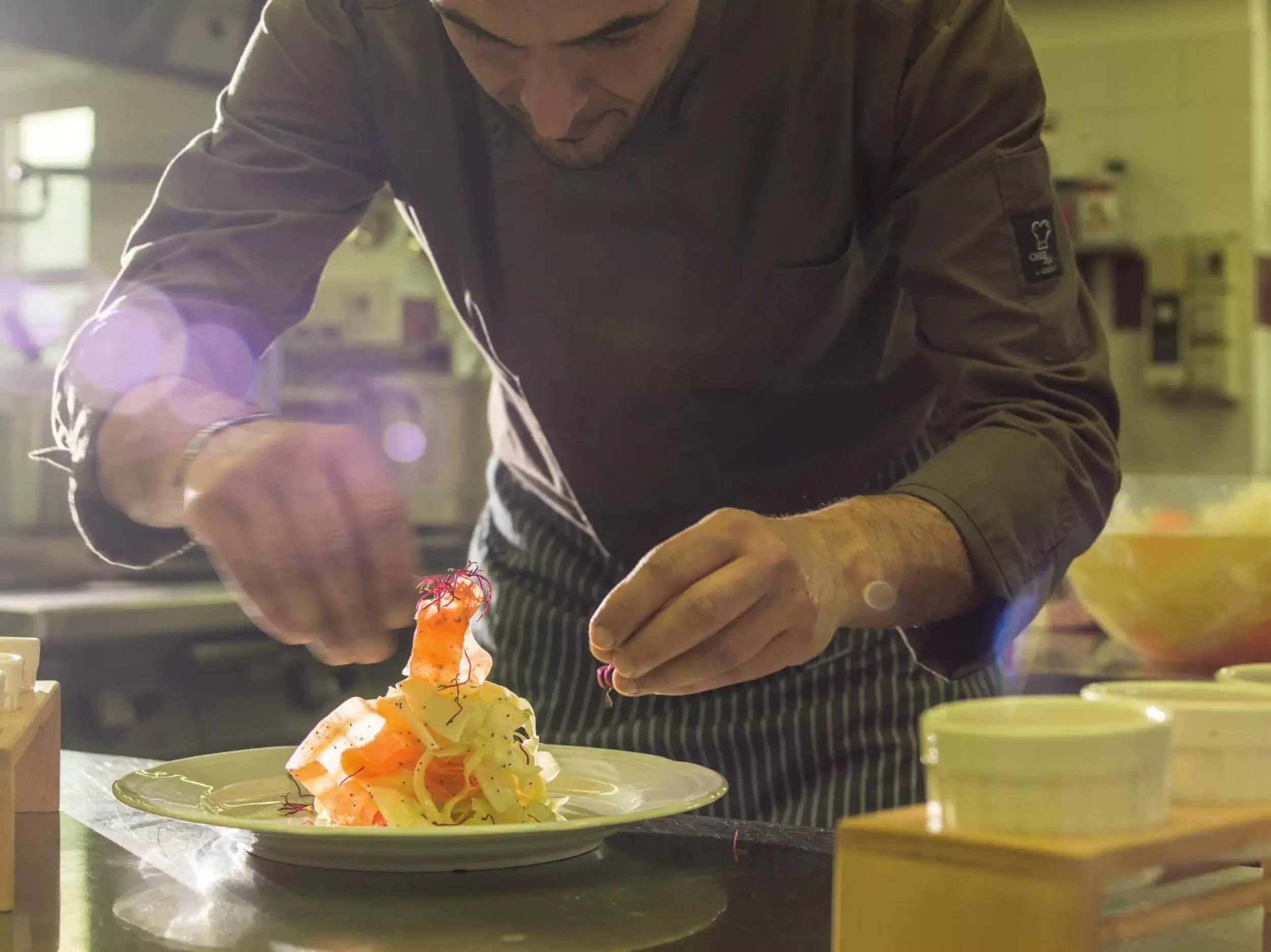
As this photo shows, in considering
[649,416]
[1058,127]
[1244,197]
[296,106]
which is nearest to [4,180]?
[296,106]

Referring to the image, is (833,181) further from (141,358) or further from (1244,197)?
(1244,197)

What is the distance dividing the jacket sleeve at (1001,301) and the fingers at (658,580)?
0.91ft

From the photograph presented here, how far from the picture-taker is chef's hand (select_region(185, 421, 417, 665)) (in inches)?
35.7

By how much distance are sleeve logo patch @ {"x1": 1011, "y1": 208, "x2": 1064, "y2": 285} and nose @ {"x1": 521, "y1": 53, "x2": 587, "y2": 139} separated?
1.20 feet

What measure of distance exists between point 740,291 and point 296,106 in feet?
1.48

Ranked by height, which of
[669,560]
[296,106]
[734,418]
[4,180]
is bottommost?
[669,560]

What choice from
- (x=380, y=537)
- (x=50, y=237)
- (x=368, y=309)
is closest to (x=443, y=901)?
(x=380, y=537)

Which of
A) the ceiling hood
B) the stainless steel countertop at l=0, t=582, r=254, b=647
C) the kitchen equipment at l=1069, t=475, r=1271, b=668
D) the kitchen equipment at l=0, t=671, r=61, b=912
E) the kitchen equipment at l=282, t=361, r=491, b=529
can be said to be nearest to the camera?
the kitchen equipment at l=0, t=671, r=61, b=912

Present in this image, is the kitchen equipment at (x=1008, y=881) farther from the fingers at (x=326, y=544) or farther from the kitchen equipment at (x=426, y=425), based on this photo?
the kitchen equipment at (x=426, y=425)

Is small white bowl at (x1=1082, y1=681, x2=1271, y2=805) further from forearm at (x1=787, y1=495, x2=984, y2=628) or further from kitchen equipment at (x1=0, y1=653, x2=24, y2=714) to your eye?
kitchen equipment at (x1=0, y1=653, x2=24, y2=714)

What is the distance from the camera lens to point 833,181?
1377 millimetres

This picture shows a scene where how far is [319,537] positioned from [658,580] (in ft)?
0.65

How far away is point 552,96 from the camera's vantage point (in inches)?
47.6

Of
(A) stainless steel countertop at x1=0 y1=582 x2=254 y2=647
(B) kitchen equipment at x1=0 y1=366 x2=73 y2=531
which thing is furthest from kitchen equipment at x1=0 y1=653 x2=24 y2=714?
(B) kitchen equipment at x1=0 y1=366 x2=73 y2=531
